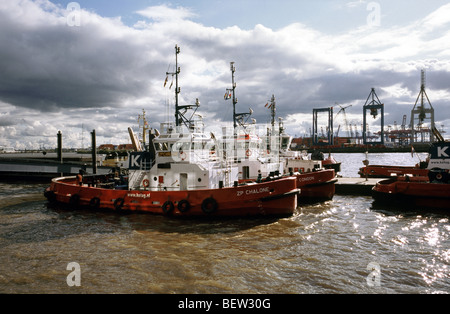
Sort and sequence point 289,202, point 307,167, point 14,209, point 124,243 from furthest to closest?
point 307,167, point 14,209, point 289,202, point 124,243

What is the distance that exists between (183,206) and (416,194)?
11.5 meters

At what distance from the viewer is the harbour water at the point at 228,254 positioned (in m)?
6.11

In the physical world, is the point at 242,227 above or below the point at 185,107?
below

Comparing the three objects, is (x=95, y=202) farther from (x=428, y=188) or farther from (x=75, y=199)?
(x=428, y=188)

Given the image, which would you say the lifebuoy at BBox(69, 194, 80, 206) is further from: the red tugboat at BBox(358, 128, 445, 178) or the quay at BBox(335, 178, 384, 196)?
the red tugboat at BBox(358, 128, 445, 178)

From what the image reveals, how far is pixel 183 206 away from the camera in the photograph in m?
11.2

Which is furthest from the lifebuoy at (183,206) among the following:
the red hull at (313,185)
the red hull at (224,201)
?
the red hull at (313,185)

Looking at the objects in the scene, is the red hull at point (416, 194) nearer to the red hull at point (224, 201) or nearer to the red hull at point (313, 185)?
the red hull at point (313, 185)

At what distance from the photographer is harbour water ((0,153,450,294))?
6113mm

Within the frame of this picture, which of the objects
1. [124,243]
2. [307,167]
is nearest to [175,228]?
[124,243]

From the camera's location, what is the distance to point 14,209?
14211 millimetres

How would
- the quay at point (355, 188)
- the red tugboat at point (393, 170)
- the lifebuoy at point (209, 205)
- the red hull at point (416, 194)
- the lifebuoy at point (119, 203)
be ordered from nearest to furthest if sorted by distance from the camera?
the lifebuoy at point (209, 205), the lifebuoy at point (119, 203), the red hull at point (416, 194), the quay at point (355, 188), the red tugboat at point (393, 170)
